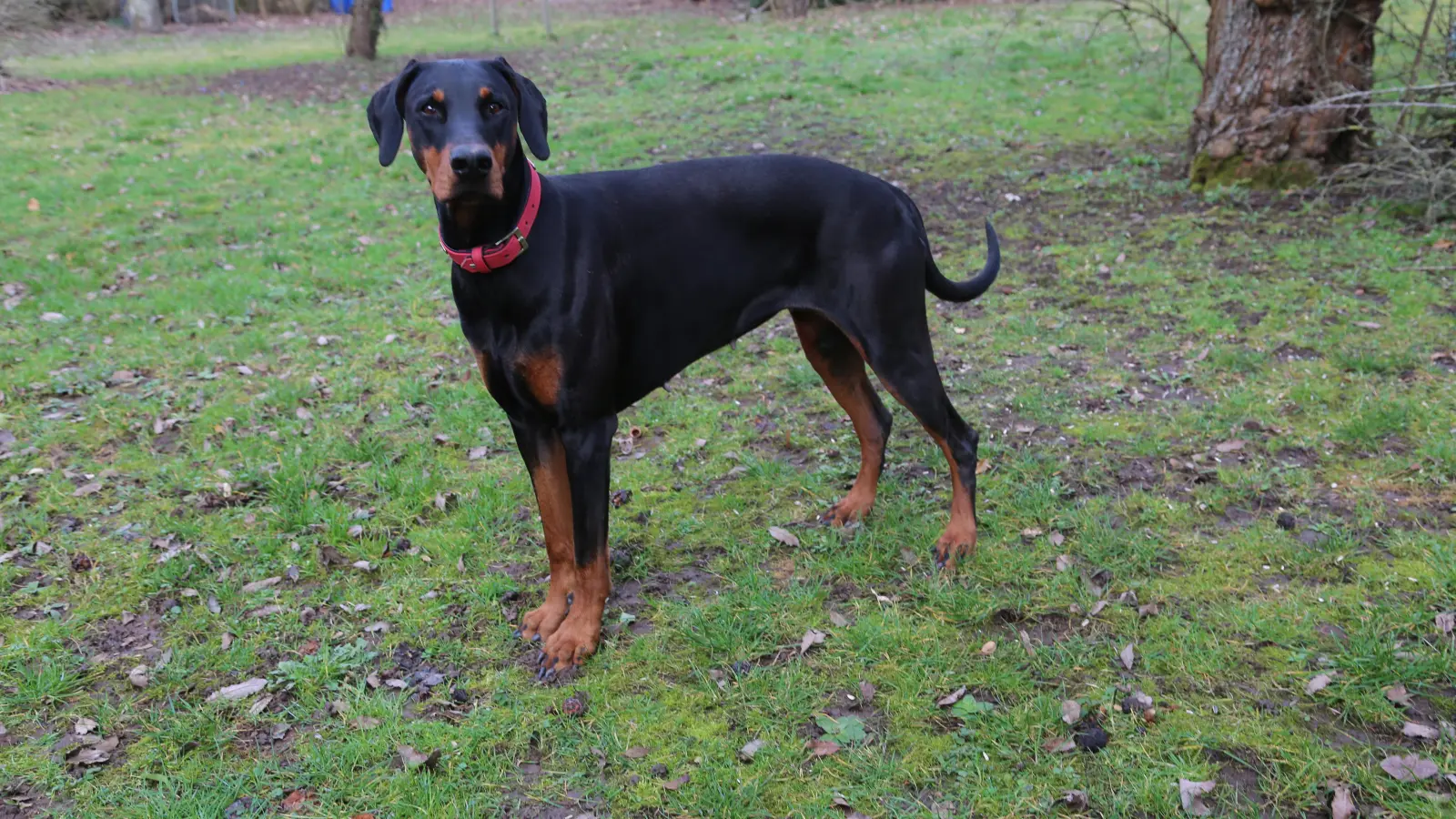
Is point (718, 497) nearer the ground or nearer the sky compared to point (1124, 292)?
nearer the ground

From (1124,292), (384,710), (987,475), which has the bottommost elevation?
(384,710)

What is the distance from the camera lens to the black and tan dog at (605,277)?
303 cm

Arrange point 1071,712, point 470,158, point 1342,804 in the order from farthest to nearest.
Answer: point 1071,712
point 470,158
point 1342,804

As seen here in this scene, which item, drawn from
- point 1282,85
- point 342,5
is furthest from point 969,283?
point 342,5

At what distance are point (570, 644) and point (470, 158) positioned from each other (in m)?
1.71

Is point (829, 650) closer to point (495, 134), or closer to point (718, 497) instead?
point (718, 497)

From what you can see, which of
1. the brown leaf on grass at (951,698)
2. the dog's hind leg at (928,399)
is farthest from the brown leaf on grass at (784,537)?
the brown leaf on grass at (951,698)

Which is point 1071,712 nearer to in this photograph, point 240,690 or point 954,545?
point 954,545

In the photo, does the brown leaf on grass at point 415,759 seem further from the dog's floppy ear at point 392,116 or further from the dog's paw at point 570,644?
the dog's floppy ear at point 392,116

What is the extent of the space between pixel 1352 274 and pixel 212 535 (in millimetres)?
6866

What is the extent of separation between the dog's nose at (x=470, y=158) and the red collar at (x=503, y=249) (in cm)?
28

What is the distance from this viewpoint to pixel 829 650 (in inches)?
134

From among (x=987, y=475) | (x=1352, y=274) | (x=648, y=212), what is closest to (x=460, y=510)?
(x=648, y=212)

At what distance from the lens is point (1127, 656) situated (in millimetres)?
3217
